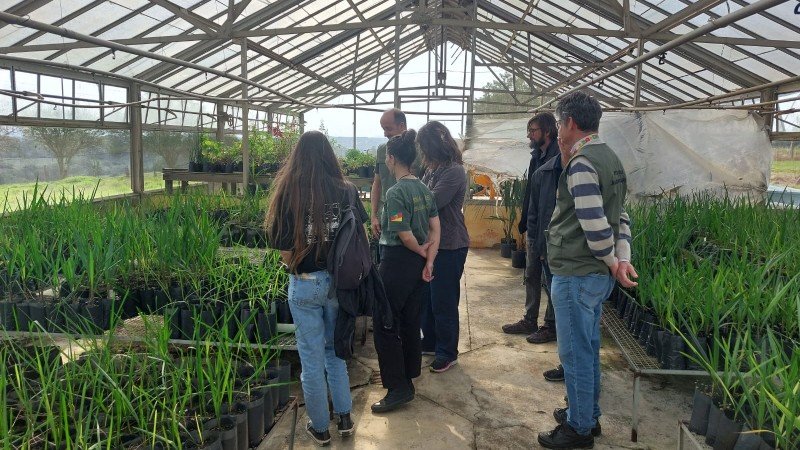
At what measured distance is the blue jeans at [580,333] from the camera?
2025 mm

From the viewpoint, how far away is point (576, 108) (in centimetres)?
200

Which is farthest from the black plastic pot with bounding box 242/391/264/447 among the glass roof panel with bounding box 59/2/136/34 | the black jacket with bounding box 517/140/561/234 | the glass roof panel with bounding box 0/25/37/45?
the glass roof panel with bounding box 59/2/136/34

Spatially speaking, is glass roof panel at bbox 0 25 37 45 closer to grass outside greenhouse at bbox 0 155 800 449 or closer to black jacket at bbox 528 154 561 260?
grass outside greenhouse at bbox 0 155 800 449

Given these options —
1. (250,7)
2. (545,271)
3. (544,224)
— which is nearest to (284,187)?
(544,224)

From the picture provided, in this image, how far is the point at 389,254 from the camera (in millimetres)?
2455

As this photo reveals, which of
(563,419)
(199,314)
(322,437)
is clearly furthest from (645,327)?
(199,314)

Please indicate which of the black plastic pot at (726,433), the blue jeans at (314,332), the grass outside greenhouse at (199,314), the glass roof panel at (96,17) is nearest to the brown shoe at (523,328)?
the grass outside greenhouse at (199,314)

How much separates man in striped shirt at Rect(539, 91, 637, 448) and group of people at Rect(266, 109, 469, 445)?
64 cm

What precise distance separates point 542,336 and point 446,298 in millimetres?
878

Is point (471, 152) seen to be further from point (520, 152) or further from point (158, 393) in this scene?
point (158, 393)

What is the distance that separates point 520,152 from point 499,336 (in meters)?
3.07

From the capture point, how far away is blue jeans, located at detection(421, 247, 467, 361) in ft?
9.26

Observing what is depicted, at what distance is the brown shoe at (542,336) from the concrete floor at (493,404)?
44 millimetres

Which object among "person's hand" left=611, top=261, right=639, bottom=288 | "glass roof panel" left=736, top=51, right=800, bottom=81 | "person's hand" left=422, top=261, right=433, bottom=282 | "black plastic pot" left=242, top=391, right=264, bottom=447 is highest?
"glass roof panel" left=736, top=51, right=800, bottom=81
